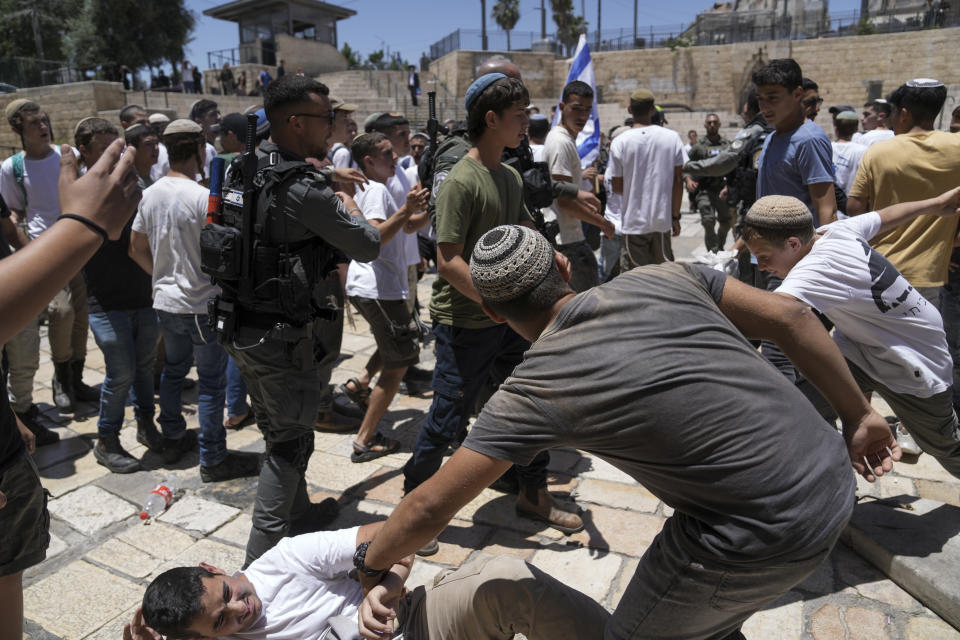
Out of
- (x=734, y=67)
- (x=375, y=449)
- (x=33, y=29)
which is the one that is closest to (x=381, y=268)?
(x=375, y=449)

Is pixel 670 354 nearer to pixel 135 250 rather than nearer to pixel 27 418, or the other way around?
pixel 135 250

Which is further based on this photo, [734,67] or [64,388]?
[734,67]

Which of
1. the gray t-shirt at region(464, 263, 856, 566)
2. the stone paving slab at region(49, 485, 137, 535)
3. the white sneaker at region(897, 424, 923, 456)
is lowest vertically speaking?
the stone paving slab at region(49, 485, 137, 535)

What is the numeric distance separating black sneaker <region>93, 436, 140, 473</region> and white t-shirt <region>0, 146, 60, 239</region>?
202cm

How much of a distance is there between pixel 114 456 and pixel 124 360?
626 mm

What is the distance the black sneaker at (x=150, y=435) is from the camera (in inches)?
173

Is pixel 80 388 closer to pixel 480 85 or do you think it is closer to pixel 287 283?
pixel 287 283

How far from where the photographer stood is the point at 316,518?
345 cm

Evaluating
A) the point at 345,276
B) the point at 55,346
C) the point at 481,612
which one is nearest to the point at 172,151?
the point at 345,276

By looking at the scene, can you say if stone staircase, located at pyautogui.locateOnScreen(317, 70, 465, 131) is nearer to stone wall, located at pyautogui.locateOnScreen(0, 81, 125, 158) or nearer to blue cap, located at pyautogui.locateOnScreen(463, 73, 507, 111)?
stone wall, located at pyautogui.locateOnScreen(0, 81, 125, 158)

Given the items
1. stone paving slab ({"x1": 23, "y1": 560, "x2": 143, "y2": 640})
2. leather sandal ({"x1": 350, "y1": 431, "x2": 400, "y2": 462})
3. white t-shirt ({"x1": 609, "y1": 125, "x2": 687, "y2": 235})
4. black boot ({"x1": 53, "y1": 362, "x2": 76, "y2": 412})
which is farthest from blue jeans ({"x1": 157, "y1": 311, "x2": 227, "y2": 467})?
white t-shirt ({"x1": 609, "y1": 125, "x2": 687, "y2": 235})

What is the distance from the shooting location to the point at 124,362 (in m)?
4.26

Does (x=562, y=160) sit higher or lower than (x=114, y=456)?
higher

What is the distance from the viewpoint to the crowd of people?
1.53 metres
